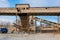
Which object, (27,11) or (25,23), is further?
(27,11)

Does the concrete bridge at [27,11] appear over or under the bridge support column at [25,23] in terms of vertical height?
over

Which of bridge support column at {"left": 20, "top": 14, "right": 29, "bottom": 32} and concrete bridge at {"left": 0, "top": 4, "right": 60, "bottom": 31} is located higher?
concrete bridge at {"left": 0, "top": 4, "right": 60, "bottom": 31}

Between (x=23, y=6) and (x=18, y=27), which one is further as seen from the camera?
(x=23, y=6)

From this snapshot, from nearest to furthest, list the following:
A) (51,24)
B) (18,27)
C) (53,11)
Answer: (18,27) → (51,24) → (53,11)

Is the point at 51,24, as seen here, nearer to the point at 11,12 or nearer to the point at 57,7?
the point at 57,7

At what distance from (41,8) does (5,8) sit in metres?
7.10

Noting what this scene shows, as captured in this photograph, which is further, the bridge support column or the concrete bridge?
the concrete bridge

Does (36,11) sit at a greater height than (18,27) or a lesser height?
greater

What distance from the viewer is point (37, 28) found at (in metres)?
20.9

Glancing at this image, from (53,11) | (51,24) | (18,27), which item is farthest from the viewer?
(53,11)

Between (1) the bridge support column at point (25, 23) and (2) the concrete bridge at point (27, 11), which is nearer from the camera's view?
(1) the bridge support column at point (25, 23)

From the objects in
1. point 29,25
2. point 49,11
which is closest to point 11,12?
point 49,11

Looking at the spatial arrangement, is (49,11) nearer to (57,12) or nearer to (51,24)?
(57,12)

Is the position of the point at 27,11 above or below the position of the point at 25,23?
above
